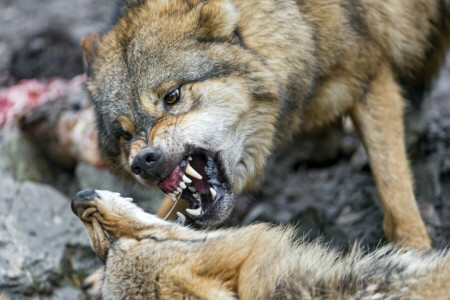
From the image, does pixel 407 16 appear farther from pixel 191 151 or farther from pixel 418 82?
pixel 191 151

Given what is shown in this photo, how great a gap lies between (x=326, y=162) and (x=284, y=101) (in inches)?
88.9

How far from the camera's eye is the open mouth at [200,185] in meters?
4.08

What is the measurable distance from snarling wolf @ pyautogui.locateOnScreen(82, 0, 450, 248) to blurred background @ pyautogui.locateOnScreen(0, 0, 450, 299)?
2.15 ft

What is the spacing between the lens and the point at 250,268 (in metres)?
2.95

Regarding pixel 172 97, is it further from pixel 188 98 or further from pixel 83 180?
pixel 83 180

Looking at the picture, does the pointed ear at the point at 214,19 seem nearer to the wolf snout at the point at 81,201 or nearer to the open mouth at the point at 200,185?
the open mouth at the point at 200,185

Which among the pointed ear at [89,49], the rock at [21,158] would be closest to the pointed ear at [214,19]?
the pointed ear at [89,49]

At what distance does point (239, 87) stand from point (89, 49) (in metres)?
1.36

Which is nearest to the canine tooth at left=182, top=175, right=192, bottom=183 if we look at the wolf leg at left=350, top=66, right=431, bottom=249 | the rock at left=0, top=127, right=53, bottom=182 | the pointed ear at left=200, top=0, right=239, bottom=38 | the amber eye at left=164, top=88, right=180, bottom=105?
the amber eye at left=164, top=88, right=180, bottom=105

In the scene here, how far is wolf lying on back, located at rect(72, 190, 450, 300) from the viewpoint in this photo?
2889 mm

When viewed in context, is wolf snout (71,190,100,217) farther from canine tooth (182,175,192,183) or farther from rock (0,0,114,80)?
rock (0,0,114,80)

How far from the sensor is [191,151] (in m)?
4.10

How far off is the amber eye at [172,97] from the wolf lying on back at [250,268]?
1.13 metres

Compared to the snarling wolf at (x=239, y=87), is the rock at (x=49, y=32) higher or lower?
lower
